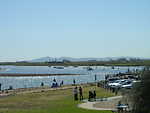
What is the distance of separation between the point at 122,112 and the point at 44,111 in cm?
773

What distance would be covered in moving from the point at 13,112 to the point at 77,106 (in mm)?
6455

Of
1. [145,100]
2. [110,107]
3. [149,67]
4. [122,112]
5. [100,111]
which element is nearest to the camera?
[145,100]

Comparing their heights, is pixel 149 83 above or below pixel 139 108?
above

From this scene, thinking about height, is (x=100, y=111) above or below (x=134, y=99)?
below

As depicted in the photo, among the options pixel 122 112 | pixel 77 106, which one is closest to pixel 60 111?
pixel 77 106

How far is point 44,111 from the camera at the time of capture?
107 ft

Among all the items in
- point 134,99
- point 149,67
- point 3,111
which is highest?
point 149,67

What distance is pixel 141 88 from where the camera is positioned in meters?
21.9

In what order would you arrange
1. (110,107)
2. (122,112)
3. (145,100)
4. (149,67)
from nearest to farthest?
(145,100)
(149,67)
(122,112)
(110,107)

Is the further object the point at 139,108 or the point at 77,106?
the point at 77,106

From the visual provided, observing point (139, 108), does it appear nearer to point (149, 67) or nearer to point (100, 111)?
point (149, 67)

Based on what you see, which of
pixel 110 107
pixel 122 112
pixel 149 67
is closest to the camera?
pixel 149 67

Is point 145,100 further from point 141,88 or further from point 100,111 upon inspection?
point 100,111

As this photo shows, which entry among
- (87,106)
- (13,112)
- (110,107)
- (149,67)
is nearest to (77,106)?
(87,106)
